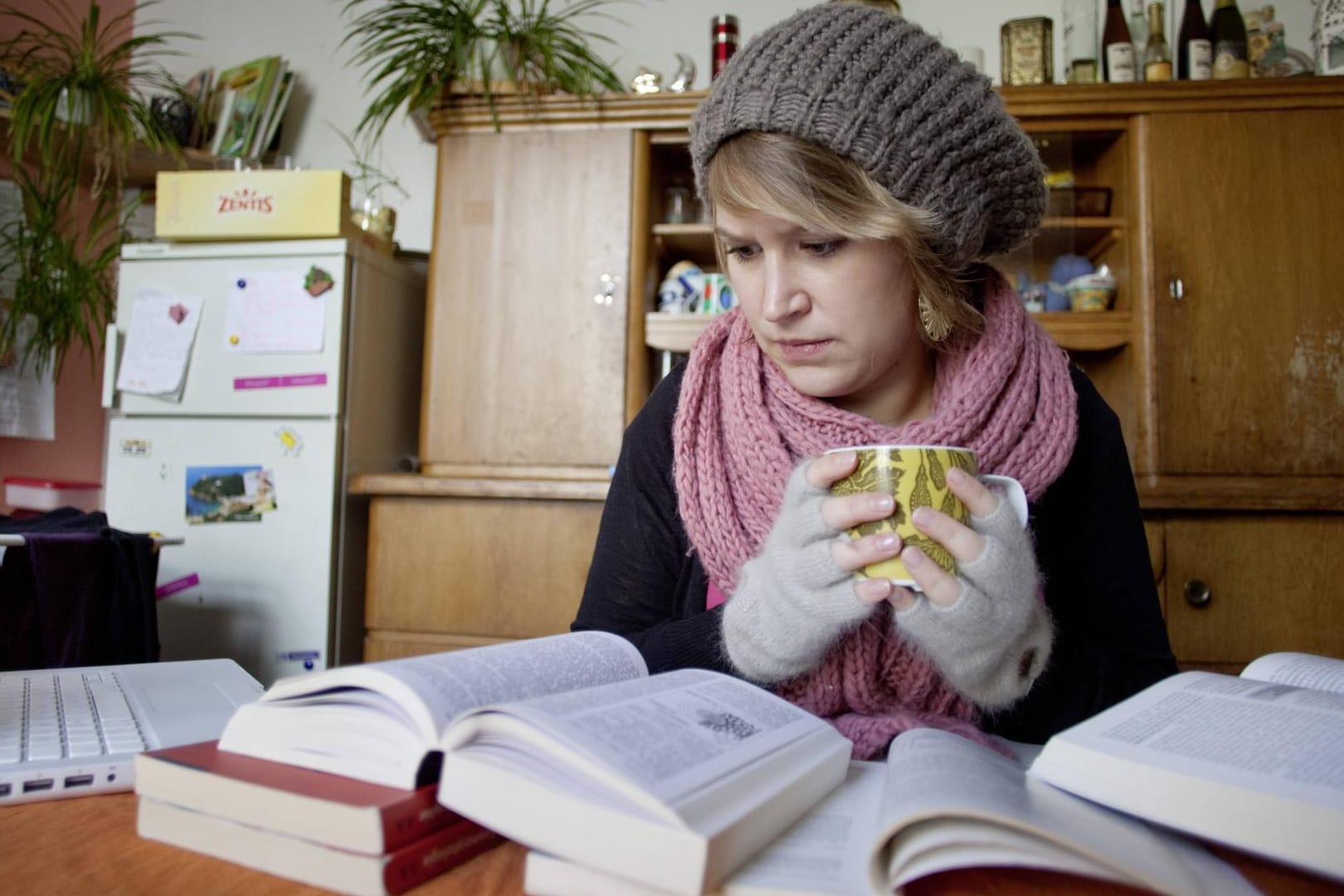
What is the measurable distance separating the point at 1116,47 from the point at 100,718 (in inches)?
84.1

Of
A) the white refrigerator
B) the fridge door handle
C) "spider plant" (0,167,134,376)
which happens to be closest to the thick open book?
the white refrigerator

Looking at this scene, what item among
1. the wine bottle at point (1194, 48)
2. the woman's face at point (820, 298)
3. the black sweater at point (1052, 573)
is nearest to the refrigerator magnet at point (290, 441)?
the black sweater at point (1052, 573)

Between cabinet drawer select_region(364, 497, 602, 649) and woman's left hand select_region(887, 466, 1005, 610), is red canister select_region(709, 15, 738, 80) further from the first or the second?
woman's left hand select_region(887, 466, 1005, 610)

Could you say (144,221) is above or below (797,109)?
above

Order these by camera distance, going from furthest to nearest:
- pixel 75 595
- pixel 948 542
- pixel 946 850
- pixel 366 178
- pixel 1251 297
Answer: pixel 366 178, pixel 1251 297, pixel 75 595, pixel 948 542, pixel 946 850

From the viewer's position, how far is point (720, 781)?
0.37 meters

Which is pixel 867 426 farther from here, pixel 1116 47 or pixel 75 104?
pixel 75 104

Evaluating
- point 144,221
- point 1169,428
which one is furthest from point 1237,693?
point 144,221

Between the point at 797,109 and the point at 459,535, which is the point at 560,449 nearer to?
the point at 459,535

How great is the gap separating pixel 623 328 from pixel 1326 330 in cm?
142

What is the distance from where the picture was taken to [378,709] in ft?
1.36

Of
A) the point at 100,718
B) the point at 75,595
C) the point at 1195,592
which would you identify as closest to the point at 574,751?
the point at 100,718

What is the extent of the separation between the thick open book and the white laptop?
0.51 meters

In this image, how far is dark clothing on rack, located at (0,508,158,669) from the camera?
1.18 meters
